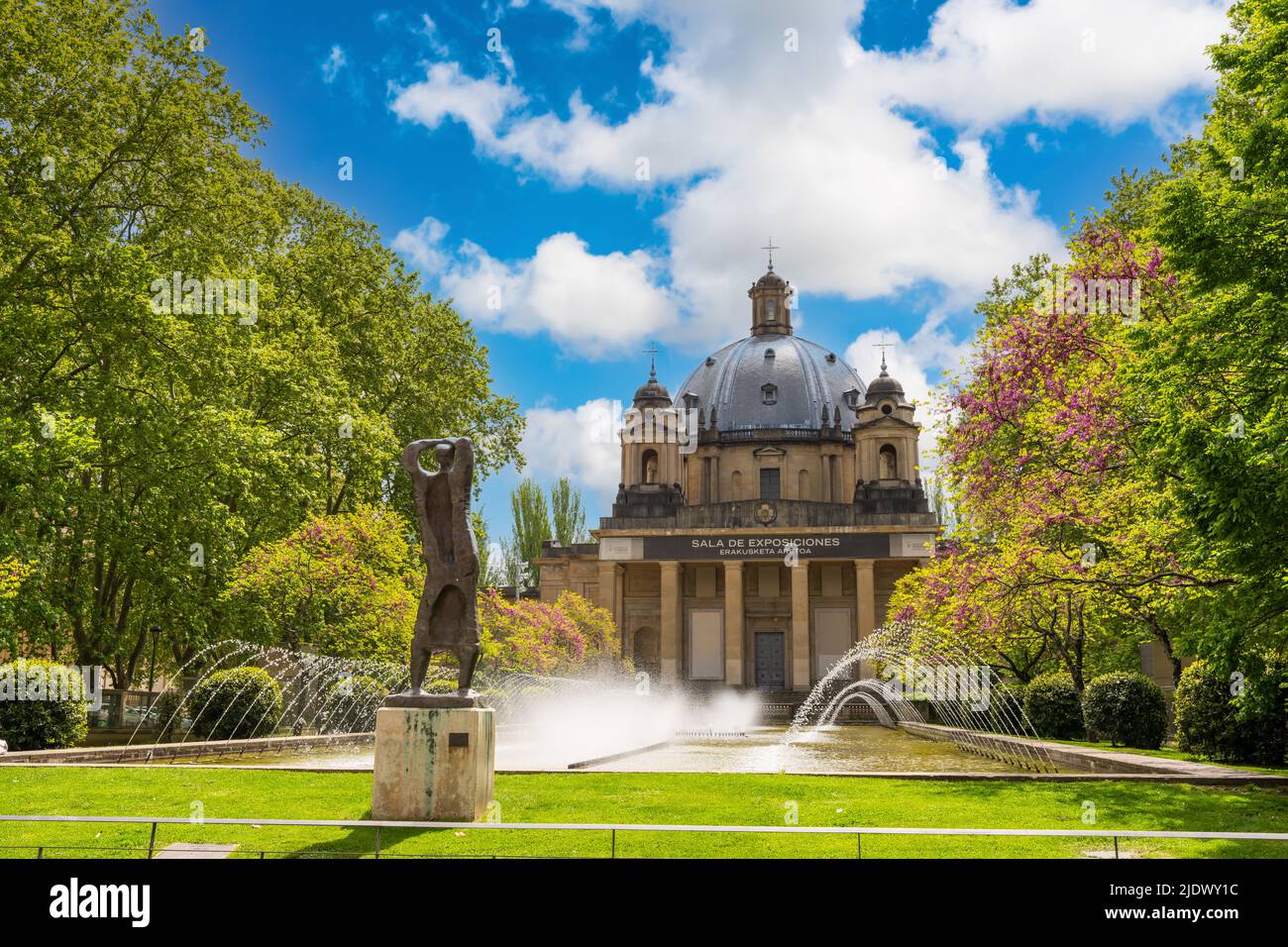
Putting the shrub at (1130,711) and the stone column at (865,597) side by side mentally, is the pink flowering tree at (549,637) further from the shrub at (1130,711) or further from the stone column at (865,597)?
the shrub at (1130,711)

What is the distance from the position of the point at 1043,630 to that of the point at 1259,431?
1428 centimetres

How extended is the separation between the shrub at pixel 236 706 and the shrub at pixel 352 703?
17.2ft

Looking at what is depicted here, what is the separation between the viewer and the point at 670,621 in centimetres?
6231

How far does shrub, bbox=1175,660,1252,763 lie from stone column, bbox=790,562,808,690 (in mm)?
39977

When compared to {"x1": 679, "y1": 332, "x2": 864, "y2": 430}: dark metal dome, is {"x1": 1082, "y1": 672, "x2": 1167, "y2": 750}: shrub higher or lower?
lower

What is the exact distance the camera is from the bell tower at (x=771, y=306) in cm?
8212

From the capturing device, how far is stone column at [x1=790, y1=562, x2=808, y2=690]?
5844 cm

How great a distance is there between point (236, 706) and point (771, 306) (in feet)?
215

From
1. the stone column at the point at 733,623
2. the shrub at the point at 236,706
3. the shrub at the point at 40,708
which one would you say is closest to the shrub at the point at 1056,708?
the shrub at the point at 236,706
